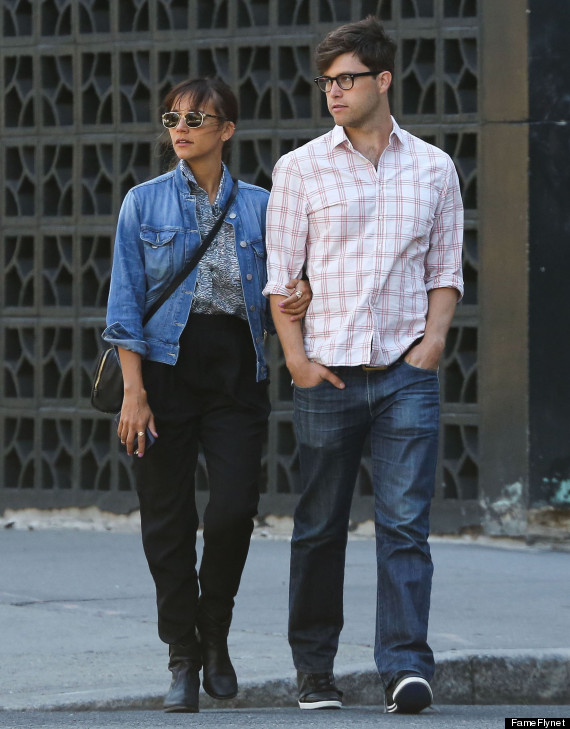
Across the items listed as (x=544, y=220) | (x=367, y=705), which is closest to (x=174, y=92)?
Result: (x=367, y=705)

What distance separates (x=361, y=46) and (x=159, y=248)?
91 centimetres

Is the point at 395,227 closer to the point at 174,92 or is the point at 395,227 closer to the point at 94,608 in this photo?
the point at 174,92

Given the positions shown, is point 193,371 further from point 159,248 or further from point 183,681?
point 183,681

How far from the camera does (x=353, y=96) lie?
482 cm

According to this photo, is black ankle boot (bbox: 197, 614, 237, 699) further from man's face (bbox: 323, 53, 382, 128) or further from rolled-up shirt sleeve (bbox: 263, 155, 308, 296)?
man's face (bbox: 323, 53, 382, 128)

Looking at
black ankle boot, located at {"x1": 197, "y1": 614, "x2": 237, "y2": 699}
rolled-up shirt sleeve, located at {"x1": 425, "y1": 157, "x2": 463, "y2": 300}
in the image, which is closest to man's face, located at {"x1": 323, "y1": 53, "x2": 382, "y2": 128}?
rolled-up shirt sleeve, located at {"x1": 425, "y1": 157, "x2": 463, "y2": 300}

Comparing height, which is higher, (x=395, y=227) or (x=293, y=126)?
(x=293, y=126)

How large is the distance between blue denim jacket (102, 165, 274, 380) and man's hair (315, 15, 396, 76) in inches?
22.9

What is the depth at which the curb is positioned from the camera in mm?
5316

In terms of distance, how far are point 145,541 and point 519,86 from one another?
4355 mm

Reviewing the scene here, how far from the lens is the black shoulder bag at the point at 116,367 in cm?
480

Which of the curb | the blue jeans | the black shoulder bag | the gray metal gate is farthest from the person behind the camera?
the gray metal gate

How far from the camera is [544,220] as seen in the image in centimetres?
830

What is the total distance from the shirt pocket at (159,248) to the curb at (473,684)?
1515 mm
